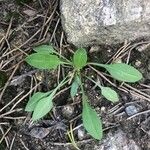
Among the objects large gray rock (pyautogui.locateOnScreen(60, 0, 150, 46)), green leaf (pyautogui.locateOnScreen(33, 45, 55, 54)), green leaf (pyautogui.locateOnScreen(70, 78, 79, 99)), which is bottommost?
green leaf (pyautogui.locateOnScreen(70, 78, 79, 99))

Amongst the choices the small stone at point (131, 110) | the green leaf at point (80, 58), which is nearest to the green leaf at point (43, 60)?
the green leaf at point (80, 58)

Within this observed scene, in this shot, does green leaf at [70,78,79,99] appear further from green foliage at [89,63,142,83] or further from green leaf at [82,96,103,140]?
green foliage at [89,63,142,83]

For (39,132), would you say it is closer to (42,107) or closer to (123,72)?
(42,107)

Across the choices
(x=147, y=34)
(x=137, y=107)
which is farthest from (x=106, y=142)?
(x=147, y=34)

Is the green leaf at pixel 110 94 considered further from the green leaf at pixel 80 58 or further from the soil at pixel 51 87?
the green leaf at pixel 80 58

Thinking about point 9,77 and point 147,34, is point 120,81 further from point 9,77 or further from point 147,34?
point 9,77

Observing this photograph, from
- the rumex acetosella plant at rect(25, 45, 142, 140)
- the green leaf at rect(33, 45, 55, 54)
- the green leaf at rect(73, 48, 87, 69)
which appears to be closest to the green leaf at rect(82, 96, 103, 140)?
the rumex acetosella plant at rect(25, 45, 142, 140)

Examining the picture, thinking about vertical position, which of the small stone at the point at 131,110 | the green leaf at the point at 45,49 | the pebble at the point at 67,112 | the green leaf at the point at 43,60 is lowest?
the pebble at the point at 67,112
